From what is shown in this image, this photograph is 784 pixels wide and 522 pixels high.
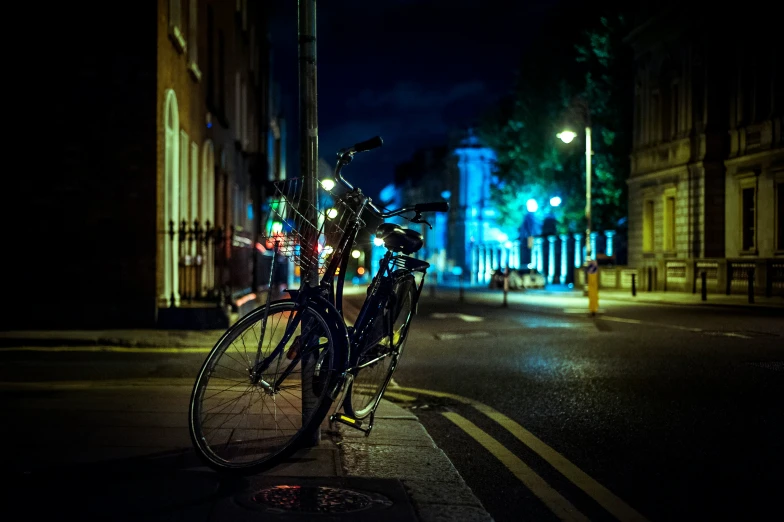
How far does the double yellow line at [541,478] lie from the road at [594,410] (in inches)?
0.5

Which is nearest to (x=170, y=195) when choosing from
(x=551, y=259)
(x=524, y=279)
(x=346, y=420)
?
(x=346, y=420)

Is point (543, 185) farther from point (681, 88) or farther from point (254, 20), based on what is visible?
point (254, 20)

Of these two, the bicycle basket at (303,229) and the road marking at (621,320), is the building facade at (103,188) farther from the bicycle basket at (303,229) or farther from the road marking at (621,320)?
the bicycle basket at (303,229)

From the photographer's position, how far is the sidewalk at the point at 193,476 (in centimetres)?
415

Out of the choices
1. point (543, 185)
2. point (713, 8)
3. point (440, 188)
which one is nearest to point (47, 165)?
point (713, 8)

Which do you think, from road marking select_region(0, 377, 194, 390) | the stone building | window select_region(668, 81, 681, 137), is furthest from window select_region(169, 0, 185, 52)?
window select_region(668, 81, 681, 137)

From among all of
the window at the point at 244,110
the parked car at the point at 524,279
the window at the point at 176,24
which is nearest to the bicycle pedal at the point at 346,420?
the window at the point at 176,24

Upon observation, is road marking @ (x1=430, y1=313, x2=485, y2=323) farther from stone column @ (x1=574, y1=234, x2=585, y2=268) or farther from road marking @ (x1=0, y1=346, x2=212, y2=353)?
stone column @ (x1=574, y1=234, x2=585, y2=268)

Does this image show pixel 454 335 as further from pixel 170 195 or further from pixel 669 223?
pixel 669 223

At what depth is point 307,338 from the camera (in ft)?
16.8

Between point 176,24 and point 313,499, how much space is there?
47.9 feet

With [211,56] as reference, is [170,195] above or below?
below

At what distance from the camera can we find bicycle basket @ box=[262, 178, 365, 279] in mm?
5105

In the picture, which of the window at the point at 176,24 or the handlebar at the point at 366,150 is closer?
the handlebar at the point at 366,150
